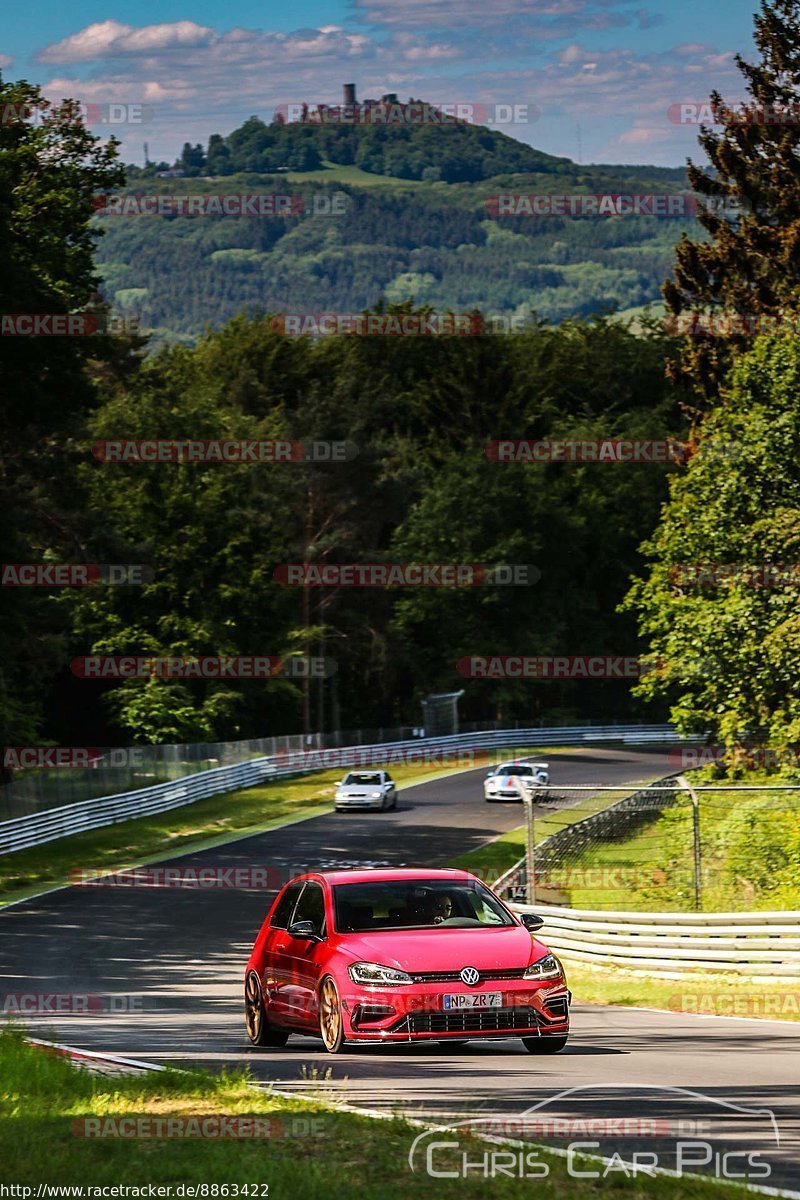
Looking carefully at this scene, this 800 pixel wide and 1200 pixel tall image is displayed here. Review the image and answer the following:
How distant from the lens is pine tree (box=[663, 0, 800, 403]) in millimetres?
53906

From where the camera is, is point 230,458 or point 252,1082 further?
point 230,458

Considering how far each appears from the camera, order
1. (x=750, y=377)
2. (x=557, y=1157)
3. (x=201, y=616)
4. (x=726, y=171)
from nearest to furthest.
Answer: (x=557, y=1157), (x=750, y=377), (x=726, y=171), (x=201, y=616)

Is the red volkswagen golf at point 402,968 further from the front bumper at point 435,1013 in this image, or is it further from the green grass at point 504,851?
the green grass at point 504,851

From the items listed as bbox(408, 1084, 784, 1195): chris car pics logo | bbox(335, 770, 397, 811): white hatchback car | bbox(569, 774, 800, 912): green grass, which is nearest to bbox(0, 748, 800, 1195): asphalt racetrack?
bbox(408, 1084, 784, 1195): chris car pics logo

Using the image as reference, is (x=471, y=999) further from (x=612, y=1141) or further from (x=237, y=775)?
(x=237, y=775)

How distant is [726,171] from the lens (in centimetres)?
5525

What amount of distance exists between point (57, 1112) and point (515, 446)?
3540 inches

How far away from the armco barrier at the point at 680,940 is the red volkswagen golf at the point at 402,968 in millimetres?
6259

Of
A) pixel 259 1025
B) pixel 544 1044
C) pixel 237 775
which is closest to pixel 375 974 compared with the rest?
pixel 544 1044

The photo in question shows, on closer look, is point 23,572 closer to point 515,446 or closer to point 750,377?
point 750,377

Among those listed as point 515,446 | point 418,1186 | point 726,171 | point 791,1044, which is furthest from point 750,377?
point 515,446

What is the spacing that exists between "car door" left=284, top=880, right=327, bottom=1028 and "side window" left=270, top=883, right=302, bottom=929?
1.06 ft

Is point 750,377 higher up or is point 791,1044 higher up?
point 750,377

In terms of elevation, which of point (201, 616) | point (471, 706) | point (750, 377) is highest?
point (750, 377)
